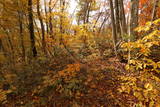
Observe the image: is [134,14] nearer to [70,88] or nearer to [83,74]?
[83,74]

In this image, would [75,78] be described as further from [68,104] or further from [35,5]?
[35,5]

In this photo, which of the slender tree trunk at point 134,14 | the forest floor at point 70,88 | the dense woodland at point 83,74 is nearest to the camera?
the dense woodland at point 83,74

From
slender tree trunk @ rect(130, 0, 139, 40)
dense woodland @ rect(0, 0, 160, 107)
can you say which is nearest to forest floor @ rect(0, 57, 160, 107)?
dense woodland @ rect(0, 0, 160, 107)

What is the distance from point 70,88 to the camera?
390 cm

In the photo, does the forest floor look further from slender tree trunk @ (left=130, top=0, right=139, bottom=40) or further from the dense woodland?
slender tree trunk @ (left=130, top=0, right=139, bottom=40)

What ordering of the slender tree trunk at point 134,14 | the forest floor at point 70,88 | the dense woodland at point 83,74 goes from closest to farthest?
the dense woodland at point 83,74 < the forest floor at point 70,88 < the slender tree trunk at point 134,14

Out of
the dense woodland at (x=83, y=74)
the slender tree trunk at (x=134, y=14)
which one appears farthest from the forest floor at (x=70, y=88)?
the slender tree trunk at (x=134, y=14)

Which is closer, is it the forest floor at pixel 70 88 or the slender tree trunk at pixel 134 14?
the forest floor at pixel 70 88

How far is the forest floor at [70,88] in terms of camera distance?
341 cm

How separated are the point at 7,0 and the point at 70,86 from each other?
552 cm

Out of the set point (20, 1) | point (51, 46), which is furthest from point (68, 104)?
point (20, 1)

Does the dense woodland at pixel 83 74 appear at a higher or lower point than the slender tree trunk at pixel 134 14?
lower

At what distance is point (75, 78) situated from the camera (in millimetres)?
4293

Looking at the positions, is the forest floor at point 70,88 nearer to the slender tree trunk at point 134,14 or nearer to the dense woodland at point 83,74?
the dense woodland at point 83,74
